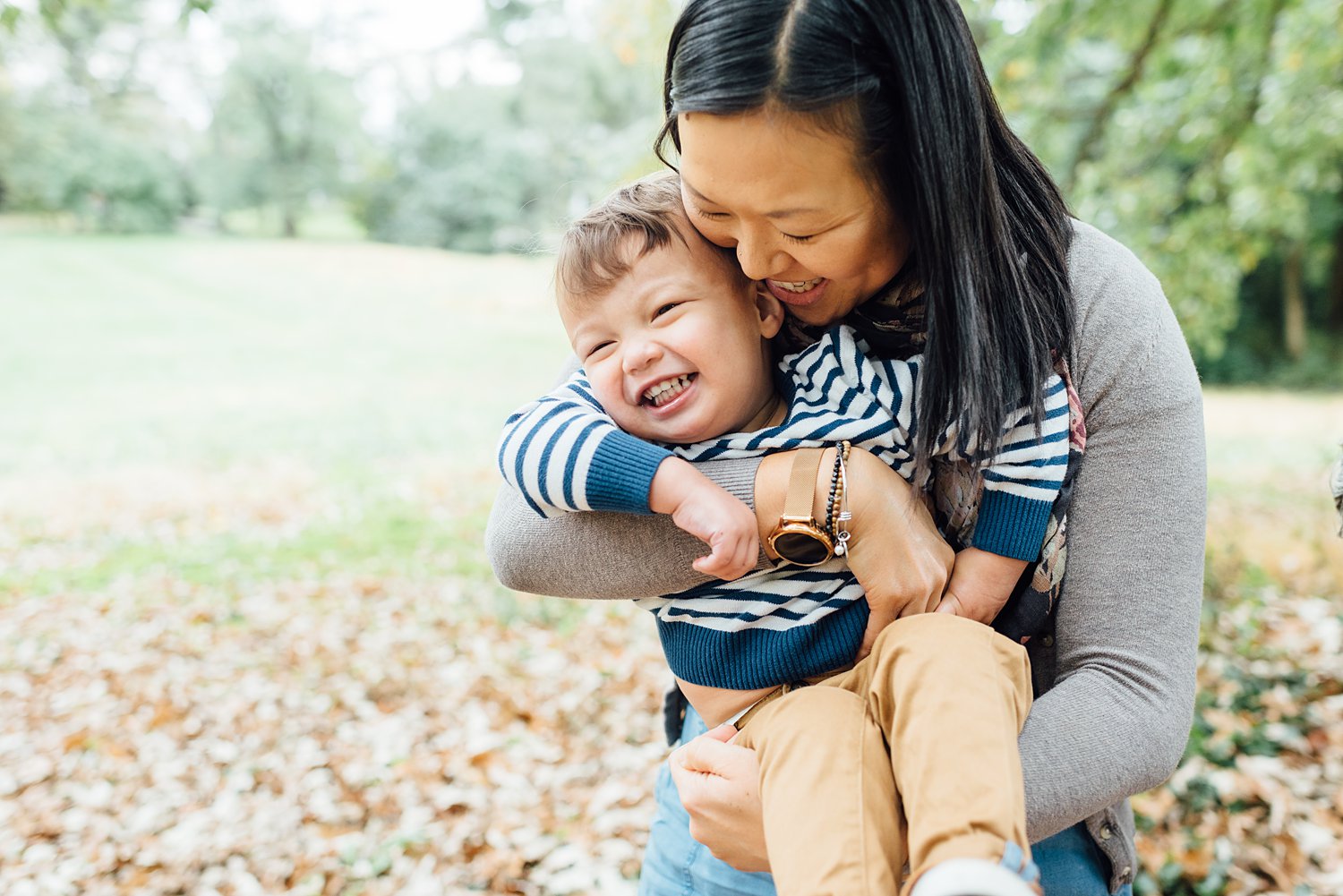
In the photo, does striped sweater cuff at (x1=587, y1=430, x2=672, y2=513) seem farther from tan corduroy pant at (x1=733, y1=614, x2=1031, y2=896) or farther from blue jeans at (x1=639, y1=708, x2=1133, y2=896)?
blue jeans at (x1=639, y1=708, x2=1133, y2=896)

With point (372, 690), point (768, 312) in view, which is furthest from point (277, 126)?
point (768, 312)

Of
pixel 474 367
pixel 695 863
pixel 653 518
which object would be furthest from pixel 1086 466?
pixel 474 367

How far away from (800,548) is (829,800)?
1.15 feet

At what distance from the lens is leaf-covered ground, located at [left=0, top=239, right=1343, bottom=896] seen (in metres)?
3.74

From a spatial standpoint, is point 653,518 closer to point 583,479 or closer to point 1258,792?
point 583,479

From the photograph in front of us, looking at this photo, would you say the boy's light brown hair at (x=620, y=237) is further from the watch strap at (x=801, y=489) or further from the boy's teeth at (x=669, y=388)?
the watch strap at (x=801, y=489)

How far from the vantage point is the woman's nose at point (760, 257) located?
55.5 inches

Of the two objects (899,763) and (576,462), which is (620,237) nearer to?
(576,462)

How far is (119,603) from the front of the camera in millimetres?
6586

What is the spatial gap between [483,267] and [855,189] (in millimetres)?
25861

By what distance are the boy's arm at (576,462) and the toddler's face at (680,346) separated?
0.10 metres

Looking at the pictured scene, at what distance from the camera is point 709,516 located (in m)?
1.41

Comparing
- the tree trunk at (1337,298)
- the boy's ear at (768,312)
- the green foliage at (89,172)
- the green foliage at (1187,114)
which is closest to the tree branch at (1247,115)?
the green foliage at (1187,114)

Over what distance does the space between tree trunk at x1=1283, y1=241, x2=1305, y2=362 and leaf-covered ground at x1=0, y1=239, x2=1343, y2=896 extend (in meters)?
9.46
